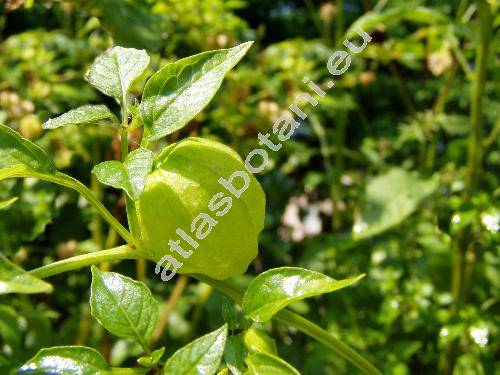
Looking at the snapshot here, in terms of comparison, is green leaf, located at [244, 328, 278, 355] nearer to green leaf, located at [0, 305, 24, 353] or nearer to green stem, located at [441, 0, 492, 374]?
green leaf, located at [0, 305, 24, 353]

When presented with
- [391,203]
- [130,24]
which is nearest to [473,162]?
[391,203]

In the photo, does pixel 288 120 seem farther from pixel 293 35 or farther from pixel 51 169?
pixel 293 35

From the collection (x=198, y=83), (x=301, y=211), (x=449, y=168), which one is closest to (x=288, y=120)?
(x=449, y=168)

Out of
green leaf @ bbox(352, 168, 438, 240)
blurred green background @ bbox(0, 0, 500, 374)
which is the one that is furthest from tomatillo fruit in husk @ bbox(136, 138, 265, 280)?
green leaf @ bbox(352, 168, 438, 240)

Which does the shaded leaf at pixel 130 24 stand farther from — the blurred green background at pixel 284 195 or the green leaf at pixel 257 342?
the green leaf at pixel 257 342

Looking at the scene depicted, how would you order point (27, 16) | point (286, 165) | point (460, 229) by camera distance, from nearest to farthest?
point (460, 229), point (286, 165), point (27, 16)

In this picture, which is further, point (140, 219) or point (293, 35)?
point (293, 35)

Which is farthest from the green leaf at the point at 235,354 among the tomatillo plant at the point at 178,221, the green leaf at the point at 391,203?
the green leaf at the point at 391,203
